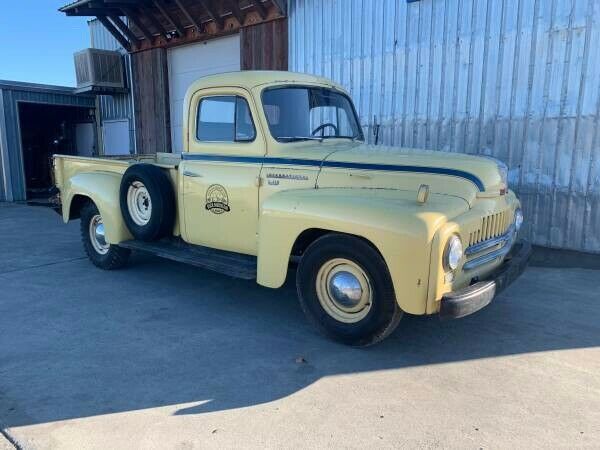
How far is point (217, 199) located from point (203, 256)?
22.9 inches

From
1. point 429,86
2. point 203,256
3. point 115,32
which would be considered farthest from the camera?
point 115,32

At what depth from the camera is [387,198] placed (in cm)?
368

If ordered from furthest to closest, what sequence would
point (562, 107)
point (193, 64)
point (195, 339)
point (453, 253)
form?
1. point (193, 64)
2. point (562, 107)
3. point (195, 339)
4. point (453, 253)

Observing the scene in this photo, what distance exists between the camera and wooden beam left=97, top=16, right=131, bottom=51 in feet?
39.7

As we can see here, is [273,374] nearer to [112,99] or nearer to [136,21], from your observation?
[136,21]

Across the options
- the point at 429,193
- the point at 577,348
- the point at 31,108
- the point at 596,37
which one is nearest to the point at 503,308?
the point at 577,348

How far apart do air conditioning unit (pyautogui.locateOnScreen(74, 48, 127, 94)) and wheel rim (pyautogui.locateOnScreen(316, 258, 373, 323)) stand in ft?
36.5

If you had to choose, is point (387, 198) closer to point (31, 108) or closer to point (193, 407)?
point (193, 407)

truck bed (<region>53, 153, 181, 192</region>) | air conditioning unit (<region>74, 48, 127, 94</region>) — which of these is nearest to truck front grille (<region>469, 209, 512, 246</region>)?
truck bed (<region>53, 153, 181, 192</region>)

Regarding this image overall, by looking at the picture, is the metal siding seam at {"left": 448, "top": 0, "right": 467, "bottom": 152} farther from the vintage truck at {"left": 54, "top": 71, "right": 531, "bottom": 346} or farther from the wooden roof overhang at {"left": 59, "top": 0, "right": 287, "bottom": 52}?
the wooden roof overhang at {"left": 59, "top": 0, "right": 287, "bottom": 52}

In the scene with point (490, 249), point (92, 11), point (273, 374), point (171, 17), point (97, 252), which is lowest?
point (273, 374)

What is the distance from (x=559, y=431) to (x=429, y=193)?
1.76 metres

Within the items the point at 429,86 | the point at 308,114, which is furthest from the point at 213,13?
the point at 308,114

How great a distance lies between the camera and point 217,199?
4660mm
